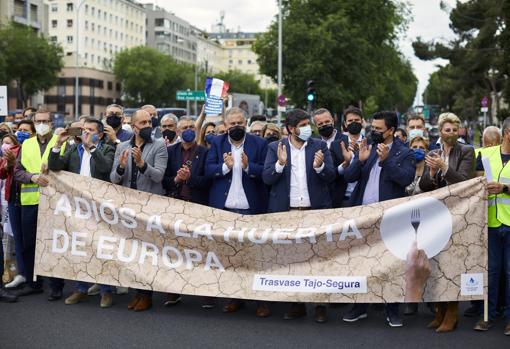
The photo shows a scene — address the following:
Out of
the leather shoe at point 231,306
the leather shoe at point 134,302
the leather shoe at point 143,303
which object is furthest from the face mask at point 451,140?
the leather shoe at point 134,302

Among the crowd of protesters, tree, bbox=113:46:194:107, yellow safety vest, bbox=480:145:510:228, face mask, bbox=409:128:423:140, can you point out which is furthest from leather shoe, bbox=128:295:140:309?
Result: tree, bbox=113:46:194:107

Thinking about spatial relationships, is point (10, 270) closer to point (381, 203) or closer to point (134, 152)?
point (134, 152)

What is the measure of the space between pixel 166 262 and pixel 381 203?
2262 millimetres

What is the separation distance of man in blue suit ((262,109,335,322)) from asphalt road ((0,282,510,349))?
56 centimetres

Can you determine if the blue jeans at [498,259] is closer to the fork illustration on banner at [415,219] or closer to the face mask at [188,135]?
the fork illustration on banner at [415,219]

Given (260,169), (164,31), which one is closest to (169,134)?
(260,169)

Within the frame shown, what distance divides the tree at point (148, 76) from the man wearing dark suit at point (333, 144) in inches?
3262

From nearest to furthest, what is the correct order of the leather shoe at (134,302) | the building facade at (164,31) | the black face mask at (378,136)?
the black face mask at (378,136) → the leather shoe at (134,302) → the building facade at (164,31)

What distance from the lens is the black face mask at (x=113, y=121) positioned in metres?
8.66

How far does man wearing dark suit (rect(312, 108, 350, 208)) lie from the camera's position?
25.5ft

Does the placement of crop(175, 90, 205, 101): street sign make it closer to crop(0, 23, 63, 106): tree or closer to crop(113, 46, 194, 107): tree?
crop(0, 23, 63, 106): tree

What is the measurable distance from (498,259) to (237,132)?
9.59 ft

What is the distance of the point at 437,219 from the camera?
6.70m

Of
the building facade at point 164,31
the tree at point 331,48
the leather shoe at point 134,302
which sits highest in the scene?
the building facade at point 164,31
